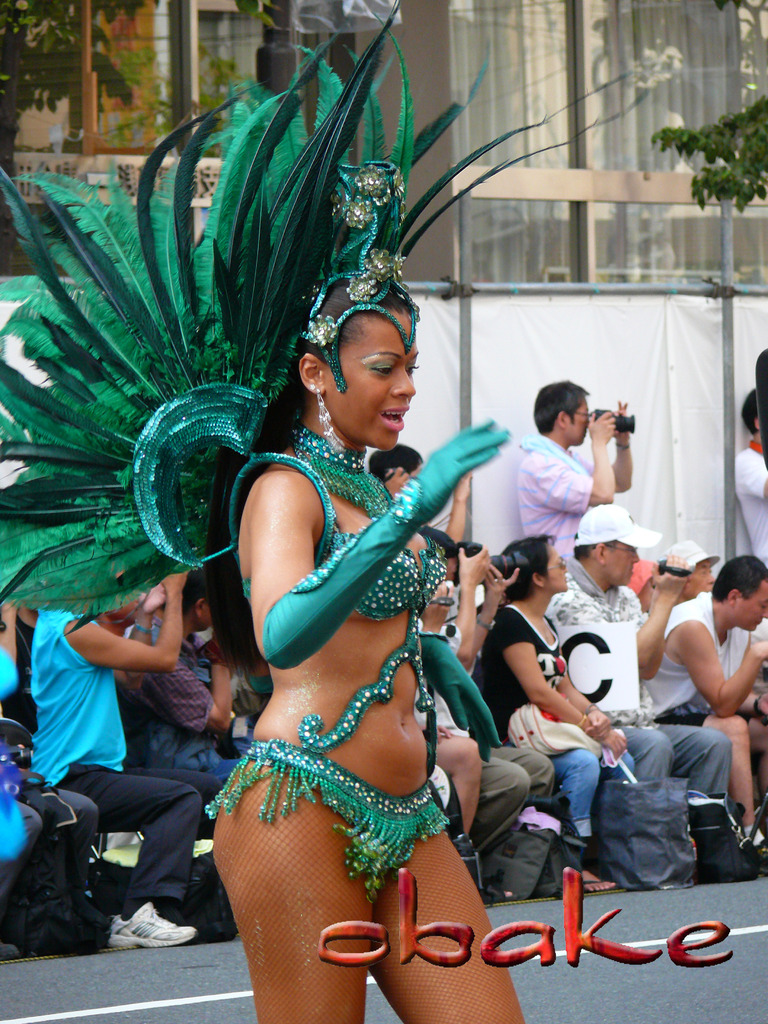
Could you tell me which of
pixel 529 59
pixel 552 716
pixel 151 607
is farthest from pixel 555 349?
pixel 529 59

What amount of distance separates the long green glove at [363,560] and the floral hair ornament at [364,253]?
0.56 metres

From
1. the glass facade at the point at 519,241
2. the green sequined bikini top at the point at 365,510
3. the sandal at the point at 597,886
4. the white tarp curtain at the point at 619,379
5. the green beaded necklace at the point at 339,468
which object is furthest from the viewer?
the glass facade at the point at 519,241

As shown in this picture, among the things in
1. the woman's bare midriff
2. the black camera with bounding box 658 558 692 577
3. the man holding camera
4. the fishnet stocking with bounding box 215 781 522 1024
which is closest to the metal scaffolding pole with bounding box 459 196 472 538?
the man holding camera

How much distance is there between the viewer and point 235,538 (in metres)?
2.73

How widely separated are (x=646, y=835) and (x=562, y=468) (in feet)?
6.00

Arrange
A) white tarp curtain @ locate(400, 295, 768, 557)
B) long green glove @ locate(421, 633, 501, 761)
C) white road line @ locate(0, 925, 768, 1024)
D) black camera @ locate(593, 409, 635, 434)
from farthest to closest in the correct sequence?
black camera @ locate(593, 409, 635, 434), white tarp curtain @ locate(400, 295, 768, 557), white road line @ locate(0, 925, 768, 1024), long green glove @ locate(421, 633, 501, 761)

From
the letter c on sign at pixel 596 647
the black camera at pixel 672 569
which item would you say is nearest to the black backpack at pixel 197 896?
the letter c on sign at pixel 596 647

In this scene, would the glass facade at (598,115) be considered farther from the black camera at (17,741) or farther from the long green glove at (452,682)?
the long green glove at (452,682)

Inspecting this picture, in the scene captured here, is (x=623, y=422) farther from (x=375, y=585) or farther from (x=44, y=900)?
(x=375, y=585)

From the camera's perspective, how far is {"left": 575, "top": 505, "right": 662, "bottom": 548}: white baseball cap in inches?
275

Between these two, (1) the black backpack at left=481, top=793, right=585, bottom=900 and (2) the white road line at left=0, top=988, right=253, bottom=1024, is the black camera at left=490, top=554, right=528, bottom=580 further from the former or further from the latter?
(2) the white road line at left=0, top=988, right=253, bottom=1024

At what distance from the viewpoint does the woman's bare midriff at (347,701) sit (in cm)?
249

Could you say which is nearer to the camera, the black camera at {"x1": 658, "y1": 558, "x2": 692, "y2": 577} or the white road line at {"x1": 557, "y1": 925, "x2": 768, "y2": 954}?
the white road line at {"x1": 557, "y1": 925, "x2": 768, "y2": 954}

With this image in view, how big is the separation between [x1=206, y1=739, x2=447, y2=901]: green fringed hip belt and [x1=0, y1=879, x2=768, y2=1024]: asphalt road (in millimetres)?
2074
